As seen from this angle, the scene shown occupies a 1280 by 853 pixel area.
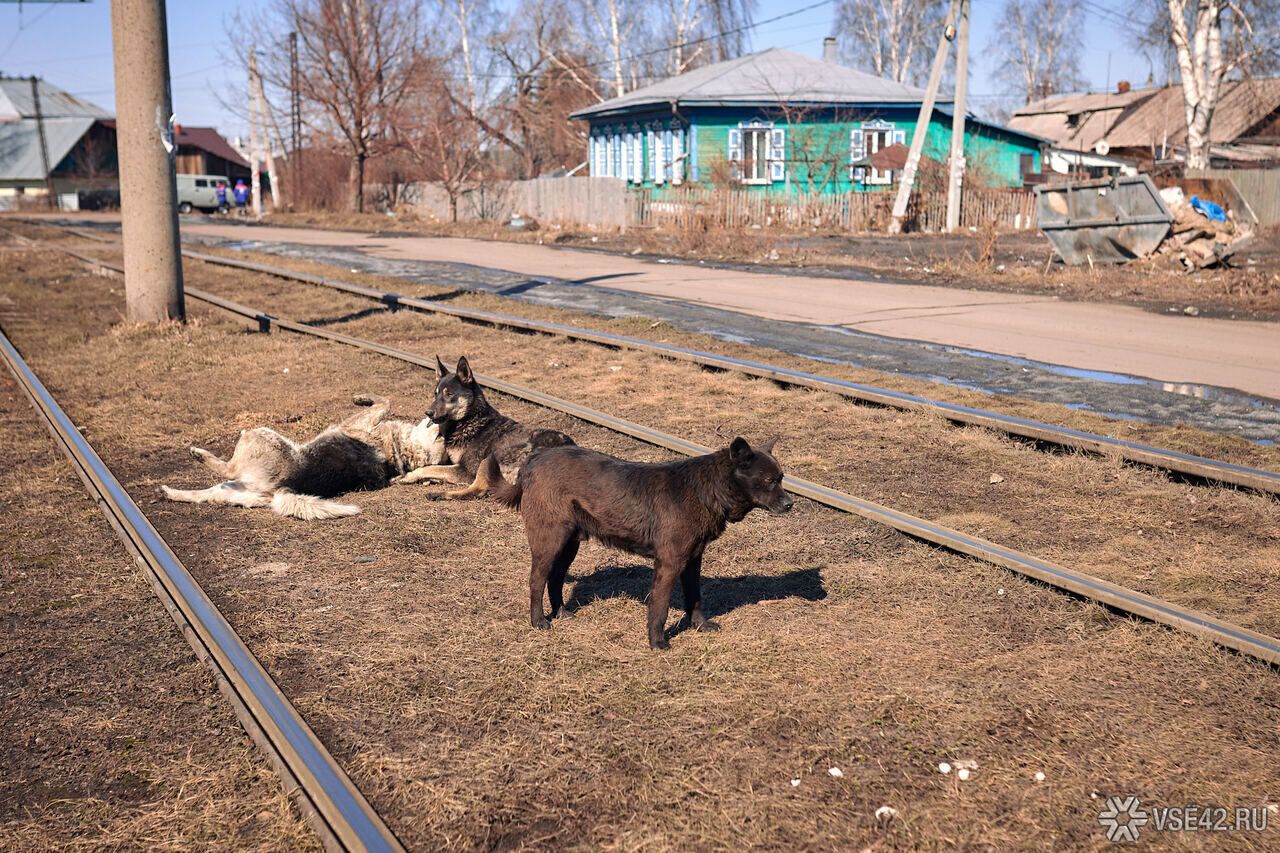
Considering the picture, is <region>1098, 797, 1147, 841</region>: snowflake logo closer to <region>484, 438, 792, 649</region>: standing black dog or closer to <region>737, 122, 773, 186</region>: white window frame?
<region>484, 438, 792, 649</region>: standing black dog

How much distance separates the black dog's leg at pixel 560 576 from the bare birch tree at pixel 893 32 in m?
65.3

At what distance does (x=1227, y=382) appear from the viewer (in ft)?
33.4

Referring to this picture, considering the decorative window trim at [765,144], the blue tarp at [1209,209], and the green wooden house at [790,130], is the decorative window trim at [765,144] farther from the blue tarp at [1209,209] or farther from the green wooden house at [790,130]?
the blue tarp at [1209,209]

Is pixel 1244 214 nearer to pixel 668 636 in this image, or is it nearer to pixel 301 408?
pixel 301 408

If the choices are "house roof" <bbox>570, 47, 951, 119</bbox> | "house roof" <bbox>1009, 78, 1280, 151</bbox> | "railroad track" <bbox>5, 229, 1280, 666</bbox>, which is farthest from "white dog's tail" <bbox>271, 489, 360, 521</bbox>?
"house roof" <bbox>1009, 78, 1280, 151</bbox>

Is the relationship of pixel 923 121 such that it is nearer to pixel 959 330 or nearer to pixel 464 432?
pixel 959 330

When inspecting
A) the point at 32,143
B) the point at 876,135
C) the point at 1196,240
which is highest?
A: the point at 32,143

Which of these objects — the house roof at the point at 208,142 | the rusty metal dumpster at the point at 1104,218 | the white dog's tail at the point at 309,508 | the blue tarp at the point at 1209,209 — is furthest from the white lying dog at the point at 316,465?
the house roof at the point at 208,142

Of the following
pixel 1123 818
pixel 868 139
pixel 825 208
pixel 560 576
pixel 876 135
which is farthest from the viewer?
pixel 868 139

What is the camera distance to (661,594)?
434 cm

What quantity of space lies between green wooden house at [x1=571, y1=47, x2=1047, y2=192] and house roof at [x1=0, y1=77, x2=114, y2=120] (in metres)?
59.4

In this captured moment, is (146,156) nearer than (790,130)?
Yes

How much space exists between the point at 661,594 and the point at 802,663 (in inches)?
25.2

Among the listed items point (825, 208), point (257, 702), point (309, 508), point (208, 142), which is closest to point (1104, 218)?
point (825, 208)
